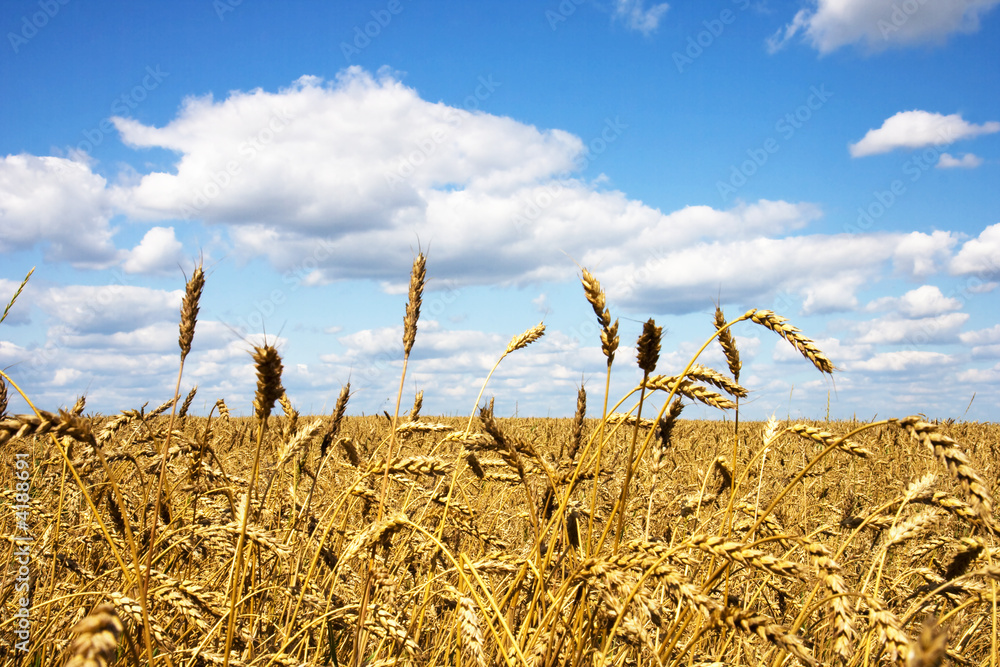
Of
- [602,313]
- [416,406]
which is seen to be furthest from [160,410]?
[602,313]

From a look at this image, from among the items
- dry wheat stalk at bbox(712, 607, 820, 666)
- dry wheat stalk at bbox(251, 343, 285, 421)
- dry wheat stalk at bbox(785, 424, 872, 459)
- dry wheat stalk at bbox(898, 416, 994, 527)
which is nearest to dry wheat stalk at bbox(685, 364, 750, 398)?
dry wheat stalk at bbox(785, 424, 872, 459)

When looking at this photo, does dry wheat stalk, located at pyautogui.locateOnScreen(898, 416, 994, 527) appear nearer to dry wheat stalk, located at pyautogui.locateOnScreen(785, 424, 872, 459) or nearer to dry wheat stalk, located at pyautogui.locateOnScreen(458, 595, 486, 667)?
dry wheat stalk, located at pyautogui.locateOnScreen(785, 424, 872, 459)

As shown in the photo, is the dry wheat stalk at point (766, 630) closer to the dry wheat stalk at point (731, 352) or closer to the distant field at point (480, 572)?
the distant field at point (480, 572)

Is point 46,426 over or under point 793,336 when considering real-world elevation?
under

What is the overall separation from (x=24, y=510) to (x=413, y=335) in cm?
303

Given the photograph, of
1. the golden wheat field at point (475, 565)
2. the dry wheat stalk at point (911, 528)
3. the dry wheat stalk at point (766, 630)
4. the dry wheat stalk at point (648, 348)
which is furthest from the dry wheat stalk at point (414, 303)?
the dry wheat stalk at point (911, 528)

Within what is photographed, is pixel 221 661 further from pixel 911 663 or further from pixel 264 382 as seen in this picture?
pixel 911 663

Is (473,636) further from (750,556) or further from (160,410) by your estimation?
(160,410)

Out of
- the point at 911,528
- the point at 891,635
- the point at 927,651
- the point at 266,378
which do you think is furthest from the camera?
the point at 911,528

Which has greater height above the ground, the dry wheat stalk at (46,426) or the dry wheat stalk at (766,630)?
the dry wheat stalk at (46,426)

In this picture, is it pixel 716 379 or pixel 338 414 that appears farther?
pixel 338 414

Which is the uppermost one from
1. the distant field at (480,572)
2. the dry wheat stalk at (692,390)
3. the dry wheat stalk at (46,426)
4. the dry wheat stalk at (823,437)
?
the dry wheat stalk at (692,390)

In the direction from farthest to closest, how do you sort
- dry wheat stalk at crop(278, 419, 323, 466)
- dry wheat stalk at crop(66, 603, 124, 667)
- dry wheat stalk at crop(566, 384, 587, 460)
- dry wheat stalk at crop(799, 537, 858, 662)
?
dry wheat stalk at crop(566, 384, 587, 460)
dry wheat stalk at crop(278, 419, 323, 466)
dry wheat stalk at crop(799, 537, 858, 662)
dry wheat stalk at crop(66, 603, 124, 667)

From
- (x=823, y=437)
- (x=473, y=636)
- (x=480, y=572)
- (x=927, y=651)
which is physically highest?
(x=823, y=437)
